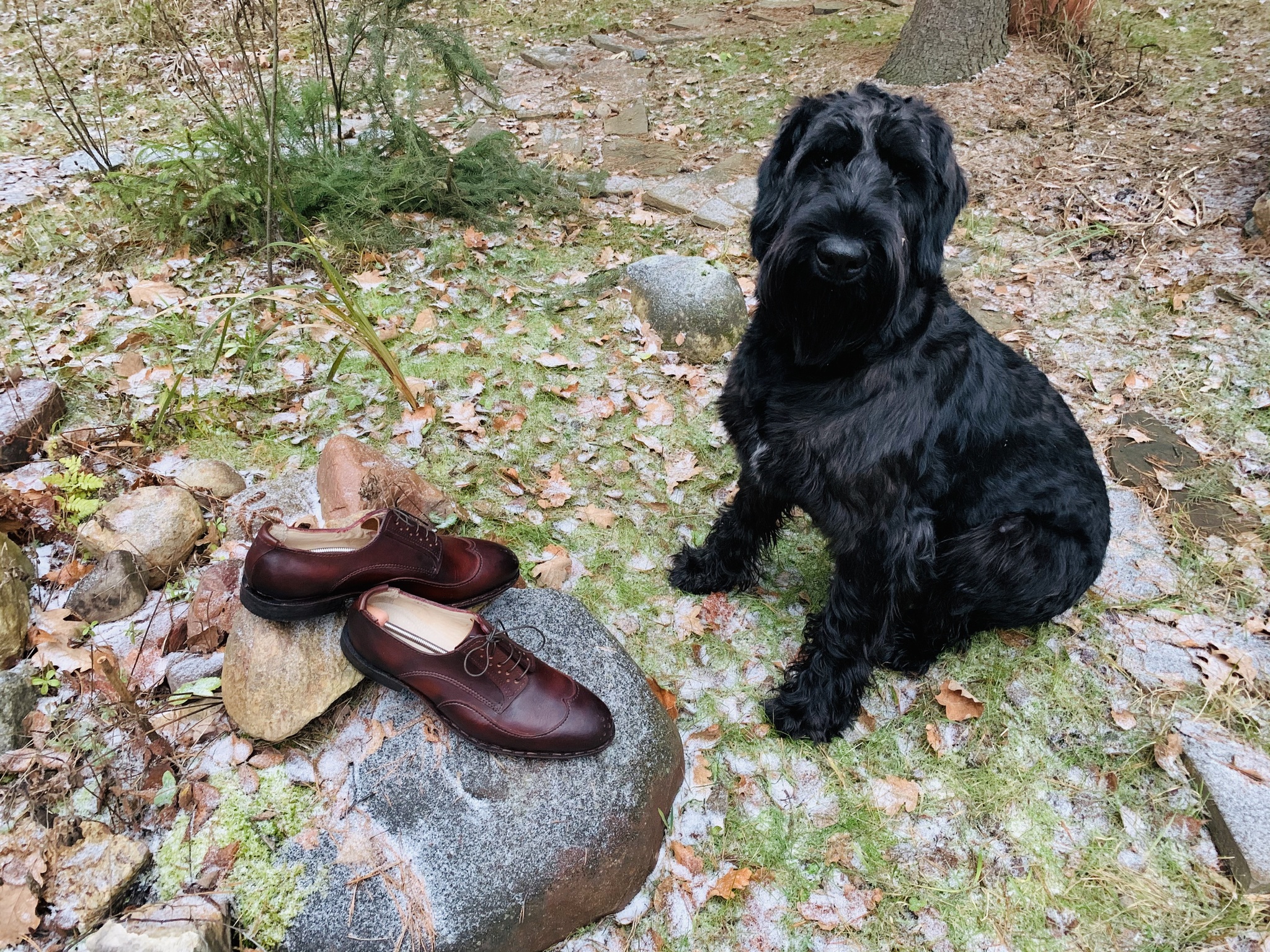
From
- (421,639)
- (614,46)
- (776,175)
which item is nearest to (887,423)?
(776,175)

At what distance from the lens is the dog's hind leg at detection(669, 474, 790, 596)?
303 cm

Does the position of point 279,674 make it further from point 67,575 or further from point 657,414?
point 657,414

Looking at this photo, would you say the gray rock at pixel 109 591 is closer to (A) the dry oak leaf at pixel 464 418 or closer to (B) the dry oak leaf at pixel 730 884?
(A) the dry oak leaf at pixel 464 418

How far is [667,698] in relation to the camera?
289 centimetres

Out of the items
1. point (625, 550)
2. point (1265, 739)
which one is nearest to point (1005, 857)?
point (1265, 739)

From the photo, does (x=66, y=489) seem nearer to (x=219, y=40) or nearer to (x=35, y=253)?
(x=35, y=253)

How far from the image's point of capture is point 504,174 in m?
5.78

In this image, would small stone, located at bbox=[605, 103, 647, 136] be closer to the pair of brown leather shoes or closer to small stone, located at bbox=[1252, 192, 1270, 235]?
small stone, located at bbox=[1252, 192, 1270, 235]

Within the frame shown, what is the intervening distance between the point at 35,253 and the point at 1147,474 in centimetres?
698

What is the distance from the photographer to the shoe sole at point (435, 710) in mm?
2232

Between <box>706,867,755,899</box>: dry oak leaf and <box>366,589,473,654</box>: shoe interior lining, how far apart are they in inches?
44.9

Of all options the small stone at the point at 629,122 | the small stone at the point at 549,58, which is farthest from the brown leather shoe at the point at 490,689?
the small stone at the point at 549,58

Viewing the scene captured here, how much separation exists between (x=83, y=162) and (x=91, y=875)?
21.7 feet

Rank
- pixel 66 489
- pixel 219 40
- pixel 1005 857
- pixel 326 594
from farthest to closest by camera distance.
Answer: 1. pixel 219 40
2. pixel 66 489
3. pixel 1005 857
4. pixel 326 594
